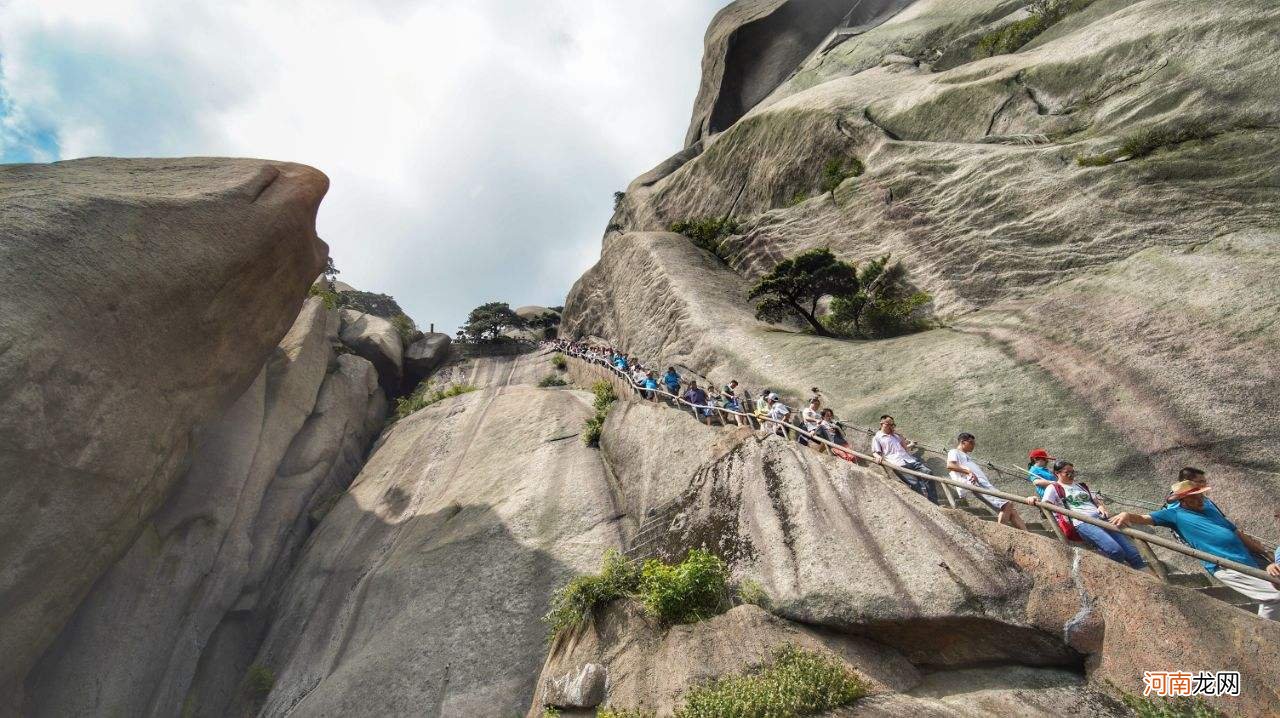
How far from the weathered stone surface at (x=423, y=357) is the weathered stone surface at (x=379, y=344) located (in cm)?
72

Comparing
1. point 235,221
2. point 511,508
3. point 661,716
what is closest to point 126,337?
point 235,221

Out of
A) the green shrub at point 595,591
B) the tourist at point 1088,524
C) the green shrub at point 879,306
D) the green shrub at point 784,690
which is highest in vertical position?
the green shrub at point 879,306

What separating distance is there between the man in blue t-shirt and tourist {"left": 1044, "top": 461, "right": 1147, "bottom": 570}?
1.87 feet

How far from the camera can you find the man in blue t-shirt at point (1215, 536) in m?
5.41

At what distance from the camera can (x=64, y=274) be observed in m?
13.5

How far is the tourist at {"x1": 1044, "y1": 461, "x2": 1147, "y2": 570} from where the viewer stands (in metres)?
6.72

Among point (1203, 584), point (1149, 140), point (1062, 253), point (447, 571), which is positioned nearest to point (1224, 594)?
point (1203, 584)

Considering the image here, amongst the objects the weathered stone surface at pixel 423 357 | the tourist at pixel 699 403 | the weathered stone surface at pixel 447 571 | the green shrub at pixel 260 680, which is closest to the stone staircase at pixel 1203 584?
the tourist at pixel 699 403

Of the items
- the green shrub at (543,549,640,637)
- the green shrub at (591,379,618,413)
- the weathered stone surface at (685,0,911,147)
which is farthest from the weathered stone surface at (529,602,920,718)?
the weathered stone surface at (685,0,911,147)

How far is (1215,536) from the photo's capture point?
584 cm

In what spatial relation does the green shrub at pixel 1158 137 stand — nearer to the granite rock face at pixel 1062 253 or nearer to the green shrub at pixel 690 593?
the granite rock face at pixel 1062 253

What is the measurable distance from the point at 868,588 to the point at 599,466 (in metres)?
11.1

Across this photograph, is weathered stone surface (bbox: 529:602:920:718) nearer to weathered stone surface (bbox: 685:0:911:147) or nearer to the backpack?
the backpack

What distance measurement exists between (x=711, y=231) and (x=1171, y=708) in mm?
27362
